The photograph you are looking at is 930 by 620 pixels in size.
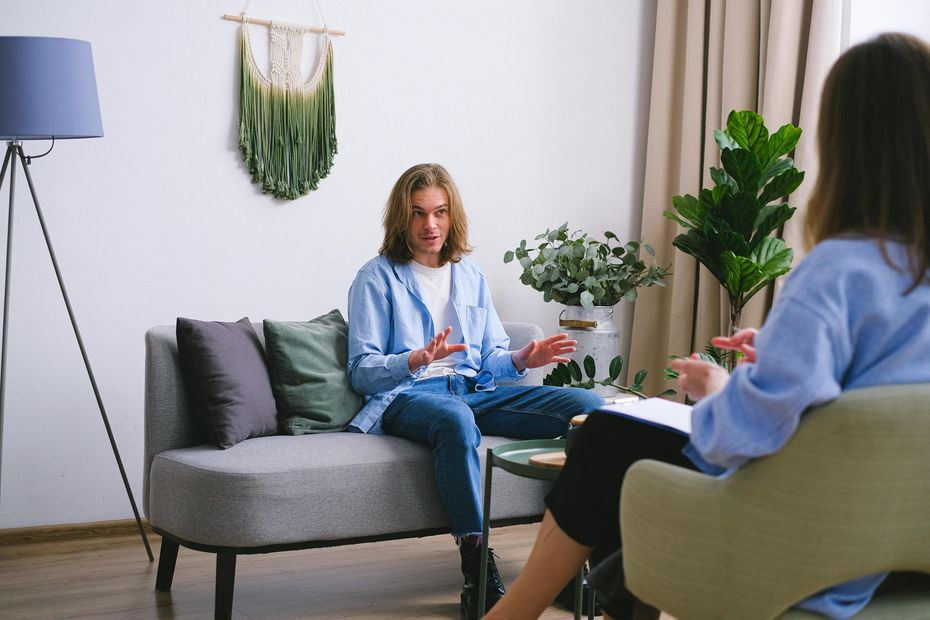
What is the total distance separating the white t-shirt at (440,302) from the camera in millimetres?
2867

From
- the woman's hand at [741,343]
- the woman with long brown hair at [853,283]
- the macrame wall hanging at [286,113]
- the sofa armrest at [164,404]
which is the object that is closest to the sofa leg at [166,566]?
the sofa armrest at [164,404]

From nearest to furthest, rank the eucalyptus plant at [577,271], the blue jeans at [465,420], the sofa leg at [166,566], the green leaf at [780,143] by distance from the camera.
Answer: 1. the blue jeans at [465,420]
2. the sofa leg at [166,566]
3. the green leaf at [780,143]
4. the eucalyptus plant at [577,271]

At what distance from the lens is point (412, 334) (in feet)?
9.14

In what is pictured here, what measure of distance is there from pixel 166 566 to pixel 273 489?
22.9 inches

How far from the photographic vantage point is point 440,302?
2.92 meters

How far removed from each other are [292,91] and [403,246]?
942mm

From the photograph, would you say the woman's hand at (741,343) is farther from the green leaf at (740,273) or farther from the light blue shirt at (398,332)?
the green leaf at (740,273)

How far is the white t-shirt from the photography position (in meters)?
2.87

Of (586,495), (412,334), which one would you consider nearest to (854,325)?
(586,495)

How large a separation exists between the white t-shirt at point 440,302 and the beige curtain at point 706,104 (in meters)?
1.37

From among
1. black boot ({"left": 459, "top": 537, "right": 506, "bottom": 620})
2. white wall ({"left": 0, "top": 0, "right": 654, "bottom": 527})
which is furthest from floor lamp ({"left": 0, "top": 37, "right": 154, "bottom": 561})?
black boot ({"left": 459, "top": 537, "right": 506, "bottom": 620})

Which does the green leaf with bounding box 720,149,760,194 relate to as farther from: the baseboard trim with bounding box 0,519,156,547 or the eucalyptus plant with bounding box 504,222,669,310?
the baseboard trim with bounding box 0,519,156,547

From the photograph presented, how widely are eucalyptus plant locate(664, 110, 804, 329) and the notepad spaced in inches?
69.2

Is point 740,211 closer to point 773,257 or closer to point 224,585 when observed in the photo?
point 773,257
